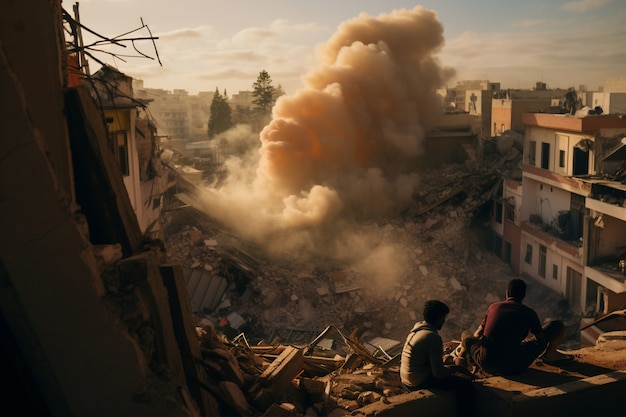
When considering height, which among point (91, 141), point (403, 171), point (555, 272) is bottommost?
point (555, 272)

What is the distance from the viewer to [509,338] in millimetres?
5176

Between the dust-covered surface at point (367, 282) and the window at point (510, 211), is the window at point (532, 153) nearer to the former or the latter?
the window at point (510, 211)

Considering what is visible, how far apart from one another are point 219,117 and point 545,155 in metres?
39.5

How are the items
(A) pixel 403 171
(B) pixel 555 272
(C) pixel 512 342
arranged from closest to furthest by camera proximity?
(C) pixel 512 342, (B) pixel 555 272, (A) pixel 403 171

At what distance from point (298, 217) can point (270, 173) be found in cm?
366

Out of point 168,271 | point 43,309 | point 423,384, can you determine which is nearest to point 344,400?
point 423,384

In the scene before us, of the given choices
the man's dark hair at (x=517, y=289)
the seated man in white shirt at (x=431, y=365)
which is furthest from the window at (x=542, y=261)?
the seated man in white shirt at (x=431, y=365)

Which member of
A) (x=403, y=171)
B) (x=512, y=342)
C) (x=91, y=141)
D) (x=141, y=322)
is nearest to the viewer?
(x=141, y=322)

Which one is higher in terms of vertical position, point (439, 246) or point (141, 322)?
point (141, 322)

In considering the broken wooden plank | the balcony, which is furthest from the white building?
the broken wooden plank

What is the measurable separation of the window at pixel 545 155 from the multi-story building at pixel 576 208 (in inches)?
1.1

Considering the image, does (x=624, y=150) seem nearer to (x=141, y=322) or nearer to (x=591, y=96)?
(x=141, y=322)

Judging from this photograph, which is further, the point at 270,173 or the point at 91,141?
the point at 270,173

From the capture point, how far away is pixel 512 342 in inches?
204
